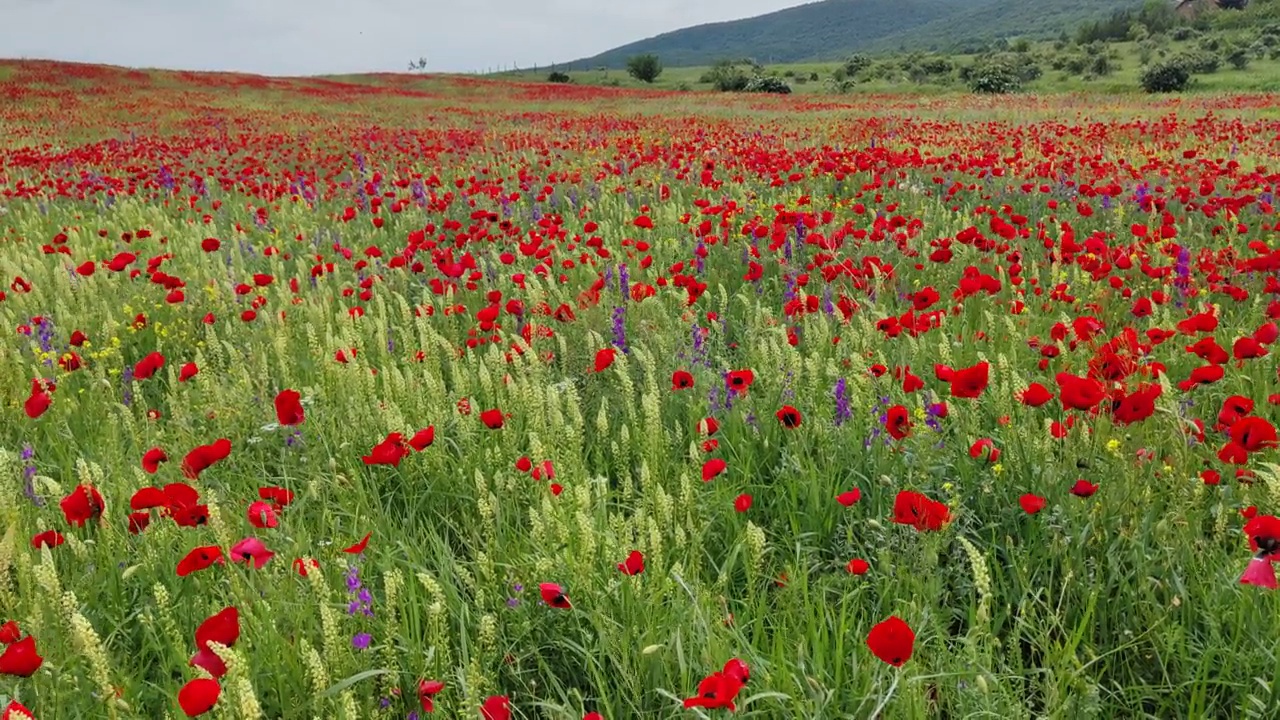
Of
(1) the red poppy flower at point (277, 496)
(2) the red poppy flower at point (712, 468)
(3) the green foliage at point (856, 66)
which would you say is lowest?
(2) the red poppy flower at point (712, 468)

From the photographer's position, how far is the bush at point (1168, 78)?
95.5 feet

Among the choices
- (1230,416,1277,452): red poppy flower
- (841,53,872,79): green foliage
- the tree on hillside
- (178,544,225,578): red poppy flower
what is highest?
the tree on hillside

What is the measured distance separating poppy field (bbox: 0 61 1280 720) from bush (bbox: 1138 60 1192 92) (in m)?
29.4

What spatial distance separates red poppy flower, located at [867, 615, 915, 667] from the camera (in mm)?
1127

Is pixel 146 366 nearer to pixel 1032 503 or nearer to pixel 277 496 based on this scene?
pixel 277 496

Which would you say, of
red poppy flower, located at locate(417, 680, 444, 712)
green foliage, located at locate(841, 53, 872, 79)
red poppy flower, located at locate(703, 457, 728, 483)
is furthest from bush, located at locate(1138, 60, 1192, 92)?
red poppy flower, located at locate(417, 680, 444, 712)

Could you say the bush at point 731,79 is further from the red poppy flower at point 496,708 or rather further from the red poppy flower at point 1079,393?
the red poppy flower at point 496,708

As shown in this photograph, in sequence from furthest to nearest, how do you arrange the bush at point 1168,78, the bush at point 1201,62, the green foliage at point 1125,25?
the green foliage at point 1125,25
the bush at point 1201,62
the bush at point 1168,78

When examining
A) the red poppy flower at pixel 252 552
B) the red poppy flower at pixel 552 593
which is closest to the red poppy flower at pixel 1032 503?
the red poppy flower at pixel 552 593

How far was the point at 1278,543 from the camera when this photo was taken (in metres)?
1.38

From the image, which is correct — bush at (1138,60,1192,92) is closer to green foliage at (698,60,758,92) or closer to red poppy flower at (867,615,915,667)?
green foliage at (698,60,758,92)

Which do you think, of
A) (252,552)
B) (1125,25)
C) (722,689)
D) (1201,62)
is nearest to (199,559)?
(252,552)

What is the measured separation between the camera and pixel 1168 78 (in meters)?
29.3

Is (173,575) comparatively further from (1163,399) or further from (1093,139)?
(1093,139)
